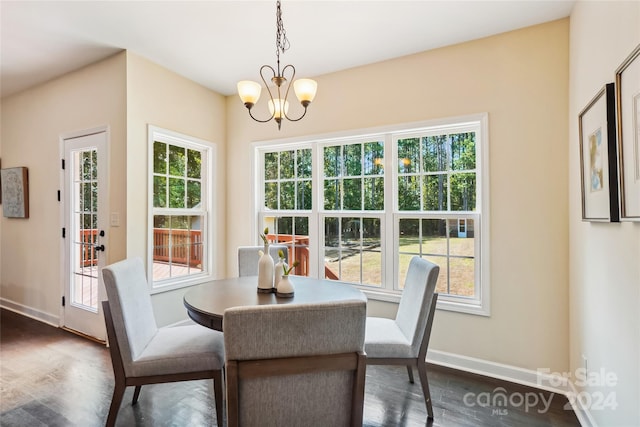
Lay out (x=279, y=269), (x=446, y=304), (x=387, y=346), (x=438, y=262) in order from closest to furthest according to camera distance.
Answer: (x=387, y=346), (x=279, y=269), (x=446, y=304), (x=438, y=262)

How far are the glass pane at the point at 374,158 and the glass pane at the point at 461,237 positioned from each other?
0.82 m

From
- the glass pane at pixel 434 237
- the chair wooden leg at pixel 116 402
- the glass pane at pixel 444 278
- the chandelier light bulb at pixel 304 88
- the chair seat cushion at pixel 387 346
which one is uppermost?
the chandelier light bulb at pixel 304 88

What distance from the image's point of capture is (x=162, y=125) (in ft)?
10.2

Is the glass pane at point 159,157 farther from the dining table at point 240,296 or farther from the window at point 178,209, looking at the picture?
the dining table at point 240,296

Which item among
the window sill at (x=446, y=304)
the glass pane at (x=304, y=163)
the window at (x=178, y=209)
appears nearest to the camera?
the window sill at (x=446, y=304)

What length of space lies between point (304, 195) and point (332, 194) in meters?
0.34

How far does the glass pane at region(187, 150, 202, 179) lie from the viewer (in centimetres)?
353

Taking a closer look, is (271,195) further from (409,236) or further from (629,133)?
(629,133)

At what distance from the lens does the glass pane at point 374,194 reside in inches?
119

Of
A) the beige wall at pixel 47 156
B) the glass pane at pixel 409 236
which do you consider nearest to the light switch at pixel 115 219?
the beige wall at pixel 47 156

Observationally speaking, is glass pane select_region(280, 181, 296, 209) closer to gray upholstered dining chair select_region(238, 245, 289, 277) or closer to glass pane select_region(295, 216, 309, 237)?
glass pane select_region(295, 216, 309, 237)

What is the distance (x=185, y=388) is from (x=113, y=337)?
0.84 metres

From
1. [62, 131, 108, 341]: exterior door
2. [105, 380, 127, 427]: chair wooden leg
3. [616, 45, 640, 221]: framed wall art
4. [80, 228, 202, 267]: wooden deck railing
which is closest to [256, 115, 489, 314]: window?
[80, 228, 202, 267]: wooden deck railing

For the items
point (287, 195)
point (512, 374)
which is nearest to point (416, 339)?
point (512, 374)
